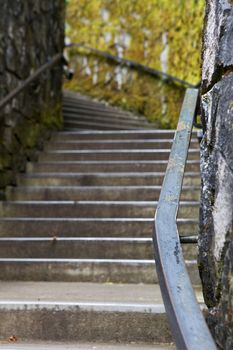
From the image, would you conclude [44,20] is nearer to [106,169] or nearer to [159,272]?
[106,169]

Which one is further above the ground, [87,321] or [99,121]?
[87,321]

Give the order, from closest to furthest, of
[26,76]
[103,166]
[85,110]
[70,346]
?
[70,346], [103,166], [26,76], [85,110]

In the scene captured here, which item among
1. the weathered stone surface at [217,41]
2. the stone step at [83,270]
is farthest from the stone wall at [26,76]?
the weathered stone surface at [217,41]

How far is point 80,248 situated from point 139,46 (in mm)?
6756

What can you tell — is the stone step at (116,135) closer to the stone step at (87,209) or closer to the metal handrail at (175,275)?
the stone step at (87,209)

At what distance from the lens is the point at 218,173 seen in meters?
1.95

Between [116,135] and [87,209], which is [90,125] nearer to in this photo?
[116,135]

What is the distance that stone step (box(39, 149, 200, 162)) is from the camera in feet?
17.8

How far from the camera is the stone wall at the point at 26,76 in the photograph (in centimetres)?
491

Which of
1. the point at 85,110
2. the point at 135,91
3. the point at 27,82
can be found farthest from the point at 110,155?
the point at 135,91

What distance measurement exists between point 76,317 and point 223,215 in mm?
1181

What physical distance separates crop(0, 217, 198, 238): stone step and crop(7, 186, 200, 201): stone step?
0.49m

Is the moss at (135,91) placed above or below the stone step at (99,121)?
below

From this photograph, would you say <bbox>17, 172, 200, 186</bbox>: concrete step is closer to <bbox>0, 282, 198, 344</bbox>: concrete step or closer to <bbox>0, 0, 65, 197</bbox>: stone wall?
<bbox>0, 0, 65, 197</bbox>: stone wall
